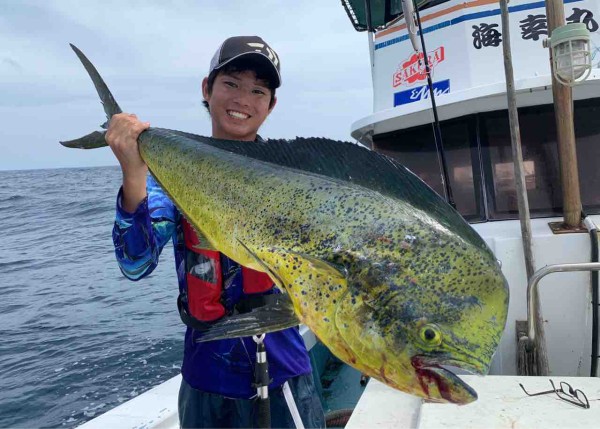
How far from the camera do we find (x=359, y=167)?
4.66 ft

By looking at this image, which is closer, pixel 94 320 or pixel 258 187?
pixel 258 187

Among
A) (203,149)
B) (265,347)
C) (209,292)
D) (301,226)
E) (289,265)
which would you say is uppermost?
(203,149)

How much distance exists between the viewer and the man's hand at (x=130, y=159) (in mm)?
1782

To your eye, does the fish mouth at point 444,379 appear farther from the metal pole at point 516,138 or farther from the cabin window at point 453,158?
the cabin window at point 453,158

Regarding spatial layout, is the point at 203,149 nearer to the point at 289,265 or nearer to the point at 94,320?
the point at 289,265

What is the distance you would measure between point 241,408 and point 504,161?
3.81m

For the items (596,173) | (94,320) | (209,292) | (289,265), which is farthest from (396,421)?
(94,320)

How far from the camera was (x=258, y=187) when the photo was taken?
1.49 m

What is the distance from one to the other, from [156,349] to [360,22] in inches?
231

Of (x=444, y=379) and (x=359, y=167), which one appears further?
(x=359, y=167)

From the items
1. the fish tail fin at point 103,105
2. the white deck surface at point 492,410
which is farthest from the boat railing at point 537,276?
the fish tail fin at point 103,105

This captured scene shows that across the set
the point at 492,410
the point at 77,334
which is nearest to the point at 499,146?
the point at 492,410

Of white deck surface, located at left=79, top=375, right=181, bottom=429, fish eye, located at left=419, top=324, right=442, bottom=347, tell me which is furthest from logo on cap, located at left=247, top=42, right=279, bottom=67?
white deck surface, located at left=79, top=375, right=181, bottom=429

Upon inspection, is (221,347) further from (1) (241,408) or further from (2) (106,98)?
(2) (106,98)
